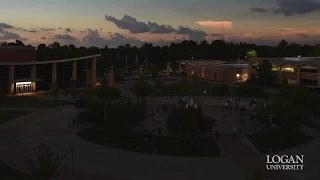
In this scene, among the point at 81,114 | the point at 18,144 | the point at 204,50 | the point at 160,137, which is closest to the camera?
the point at 18,144

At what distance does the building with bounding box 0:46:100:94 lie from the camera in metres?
64.5

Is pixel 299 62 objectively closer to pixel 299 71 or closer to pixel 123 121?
pixel 299 71

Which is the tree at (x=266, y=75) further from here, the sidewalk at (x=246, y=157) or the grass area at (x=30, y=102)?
the sidewalk at (x=246, y=157)

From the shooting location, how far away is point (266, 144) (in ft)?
96.4

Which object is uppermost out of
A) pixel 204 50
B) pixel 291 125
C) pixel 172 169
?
pixel 204 50

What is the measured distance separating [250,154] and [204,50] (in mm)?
141824

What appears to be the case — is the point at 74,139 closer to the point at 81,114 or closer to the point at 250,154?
the point at 81,114

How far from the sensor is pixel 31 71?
6788 centimetres

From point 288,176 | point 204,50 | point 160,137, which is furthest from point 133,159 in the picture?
point 204,50

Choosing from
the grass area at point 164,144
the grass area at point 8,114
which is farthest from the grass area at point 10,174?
the grass area at point 8,114

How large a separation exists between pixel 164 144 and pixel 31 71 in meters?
48.2

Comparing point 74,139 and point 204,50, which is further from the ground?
point 204,50

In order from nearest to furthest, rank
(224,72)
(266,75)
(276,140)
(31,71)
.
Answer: (276,140)
(31,71)
(266,75)
(224,72)

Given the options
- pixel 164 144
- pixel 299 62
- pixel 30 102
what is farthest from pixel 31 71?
pixel 299 62
